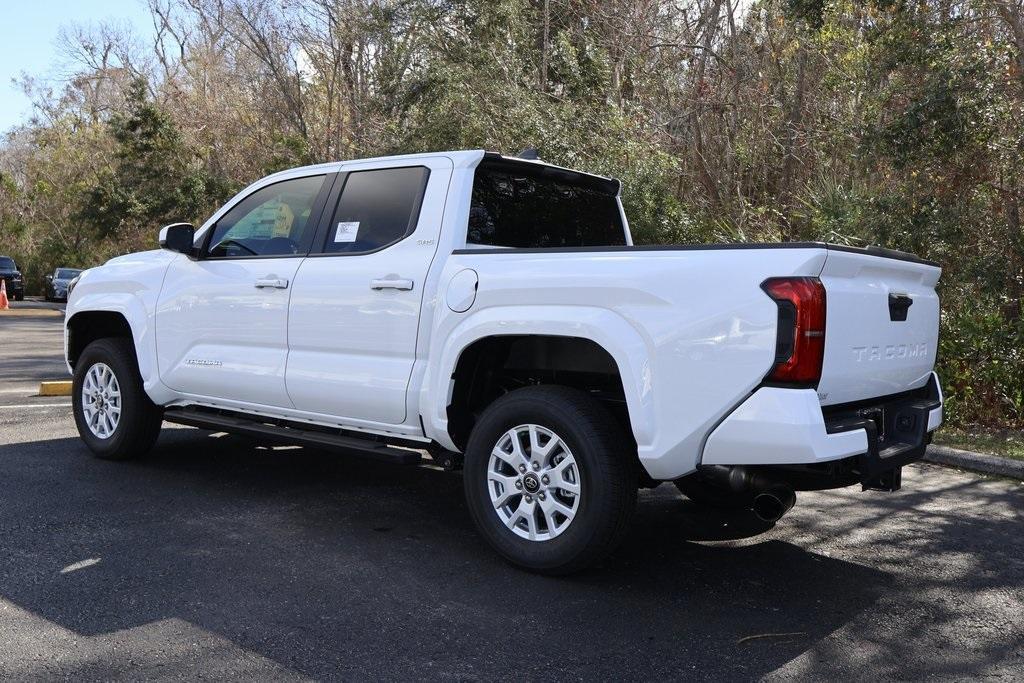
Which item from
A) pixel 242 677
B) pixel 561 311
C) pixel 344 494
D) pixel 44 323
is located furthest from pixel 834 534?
pixel 44 323

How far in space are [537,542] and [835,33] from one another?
11291mm

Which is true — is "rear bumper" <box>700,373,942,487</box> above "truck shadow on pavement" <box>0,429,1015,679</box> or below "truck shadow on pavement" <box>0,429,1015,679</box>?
above

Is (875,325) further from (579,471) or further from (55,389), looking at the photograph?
(55,389)

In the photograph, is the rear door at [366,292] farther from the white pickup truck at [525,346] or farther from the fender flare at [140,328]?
the fender flare at [140,328]

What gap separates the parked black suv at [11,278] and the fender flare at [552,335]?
38.3 metres

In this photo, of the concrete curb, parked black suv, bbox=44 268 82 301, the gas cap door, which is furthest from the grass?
parked black suv, bbox=44 268 82 301

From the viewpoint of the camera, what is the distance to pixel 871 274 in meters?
4.33

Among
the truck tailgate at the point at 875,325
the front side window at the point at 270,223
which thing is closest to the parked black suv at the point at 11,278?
the front side window at the point at 270,223

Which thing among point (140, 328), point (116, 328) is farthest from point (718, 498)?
point (116, 328)

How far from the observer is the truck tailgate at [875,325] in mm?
4027

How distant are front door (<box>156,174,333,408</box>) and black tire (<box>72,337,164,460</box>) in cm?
41

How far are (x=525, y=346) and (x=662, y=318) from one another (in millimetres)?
1055

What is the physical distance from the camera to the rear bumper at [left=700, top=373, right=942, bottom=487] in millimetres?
3846

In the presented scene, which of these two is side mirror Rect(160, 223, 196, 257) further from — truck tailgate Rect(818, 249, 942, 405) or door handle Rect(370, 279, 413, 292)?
truck tailgate Rect(818, 249, 942, 405)
